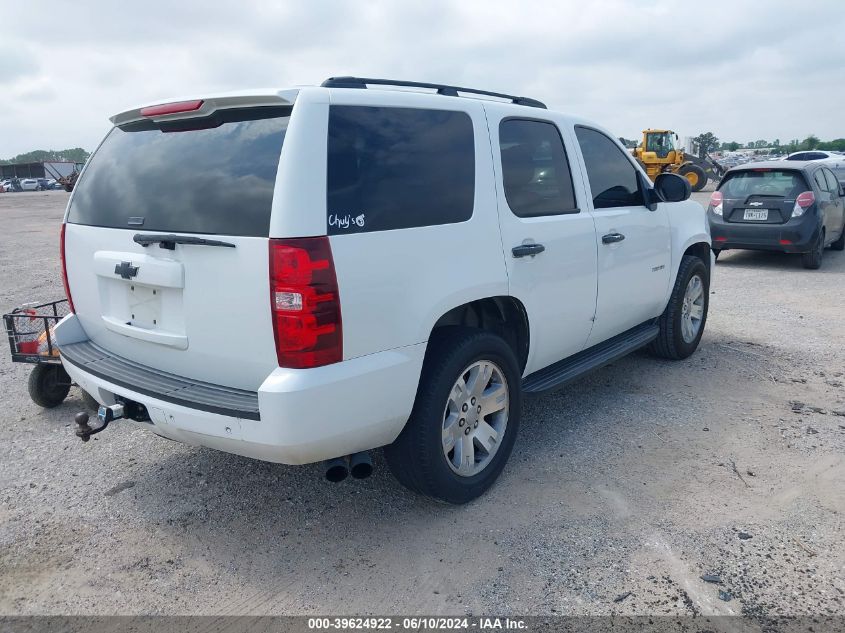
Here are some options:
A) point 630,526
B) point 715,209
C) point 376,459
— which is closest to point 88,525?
point 376,459

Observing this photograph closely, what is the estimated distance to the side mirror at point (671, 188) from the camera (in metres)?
5.04

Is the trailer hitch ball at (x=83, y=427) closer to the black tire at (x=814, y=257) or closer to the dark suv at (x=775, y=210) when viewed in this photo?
the dark suv at (x=775, y=210)

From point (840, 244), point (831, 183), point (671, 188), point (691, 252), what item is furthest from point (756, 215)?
point (671, 188)

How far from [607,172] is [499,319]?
5.24ft

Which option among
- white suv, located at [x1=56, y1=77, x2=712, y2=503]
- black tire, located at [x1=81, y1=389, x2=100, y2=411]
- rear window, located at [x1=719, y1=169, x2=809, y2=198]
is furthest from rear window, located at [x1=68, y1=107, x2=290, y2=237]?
rear window, located at [x1=719, y1=169, x2=809, y2=198]

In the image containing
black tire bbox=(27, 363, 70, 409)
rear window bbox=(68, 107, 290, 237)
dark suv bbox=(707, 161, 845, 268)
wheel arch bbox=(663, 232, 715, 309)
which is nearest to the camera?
rear window bbox=(68, 107, 290, 237)

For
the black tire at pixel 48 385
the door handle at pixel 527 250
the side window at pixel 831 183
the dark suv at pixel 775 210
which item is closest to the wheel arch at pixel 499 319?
the door handle at pixel 527 250

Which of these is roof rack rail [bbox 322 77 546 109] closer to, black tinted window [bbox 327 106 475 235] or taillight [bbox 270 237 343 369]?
black tinted window [bbox 327 106 475 235]

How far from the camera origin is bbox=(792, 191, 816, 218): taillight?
33.0 feet

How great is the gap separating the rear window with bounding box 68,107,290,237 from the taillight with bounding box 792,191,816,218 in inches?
378

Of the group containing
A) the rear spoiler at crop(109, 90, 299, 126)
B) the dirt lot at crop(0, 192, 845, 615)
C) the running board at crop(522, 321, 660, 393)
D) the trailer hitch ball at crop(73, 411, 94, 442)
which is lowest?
the dirt lot at crop(0, 192, 845, 615)

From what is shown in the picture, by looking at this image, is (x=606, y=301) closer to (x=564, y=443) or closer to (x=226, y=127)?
(x=564, y=443)

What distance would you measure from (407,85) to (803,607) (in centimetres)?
296

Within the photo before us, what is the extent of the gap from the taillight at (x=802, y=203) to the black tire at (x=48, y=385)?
994 centimetres
